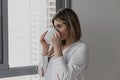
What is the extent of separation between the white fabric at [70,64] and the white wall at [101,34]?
0.50 meters

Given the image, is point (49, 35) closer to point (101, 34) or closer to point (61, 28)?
point (61, 28)

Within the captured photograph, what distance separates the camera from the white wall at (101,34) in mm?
1914

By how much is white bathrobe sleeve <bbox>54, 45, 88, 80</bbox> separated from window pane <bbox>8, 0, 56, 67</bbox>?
0.54 meters

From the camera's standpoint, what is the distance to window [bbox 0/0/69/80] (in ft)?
5.79

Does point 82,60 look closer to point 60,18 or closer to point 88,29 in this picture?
point 60,18

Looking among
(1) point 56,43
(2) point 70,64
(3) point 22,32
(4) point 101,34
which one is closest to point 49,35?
(1) point 56,43

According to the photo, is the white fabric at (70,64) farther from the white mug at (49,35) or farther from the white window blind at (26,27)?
the white window blind at (26,27)

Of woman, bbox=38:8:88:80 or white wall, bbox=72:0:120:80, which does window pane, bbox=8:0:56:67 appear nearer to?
white wall, bbox=72:0:120:80

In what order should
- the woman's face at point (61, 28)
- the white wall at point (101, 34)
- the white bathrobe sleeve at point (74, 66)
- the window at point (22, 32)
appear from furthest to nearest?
the white wall at point (101, 34) → the window at point (22, 32) → the woman's face at point (61, 28) → the white bathrobe sleeve at point (74, 66)

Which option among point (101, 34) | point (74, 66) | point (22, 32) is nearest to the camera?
point (74, 66)

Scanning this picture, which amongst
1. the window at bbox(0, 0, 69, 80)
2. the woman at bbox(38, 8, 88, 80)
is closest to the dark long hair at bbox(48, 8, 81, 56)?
the woman at bbox(38, 8, 88, 80)

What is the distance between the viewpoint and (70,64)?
1376mm

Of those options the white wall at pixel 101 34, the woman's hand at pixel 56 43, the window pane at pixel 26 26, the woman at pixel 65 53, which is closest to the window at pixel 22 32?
the window pane at pixel 26 26

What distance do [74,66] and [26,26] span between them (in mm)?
636
